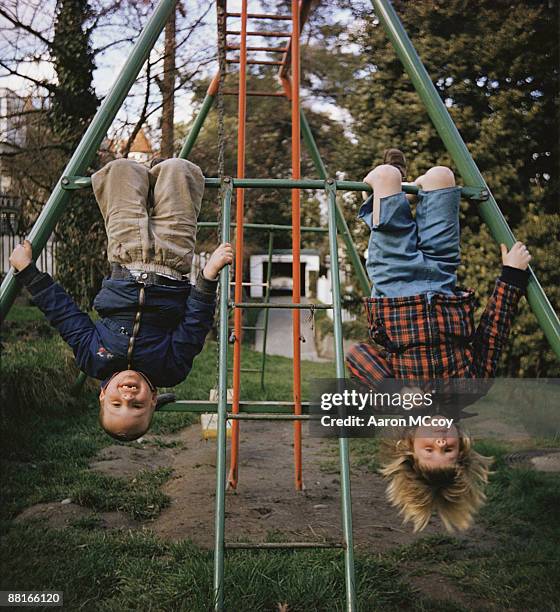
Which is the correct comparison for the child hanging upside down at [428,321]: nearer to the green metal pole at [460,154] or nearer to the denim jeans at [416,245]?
the denim jeans at [416,245]

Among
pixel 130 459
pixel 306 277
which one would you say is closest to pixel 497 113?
pixel 130 459

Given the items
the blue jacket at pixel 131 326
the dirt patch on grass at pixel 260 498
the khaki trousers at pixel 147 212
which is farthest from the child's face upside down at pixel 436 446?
the khaki trousers at pixel 147 212

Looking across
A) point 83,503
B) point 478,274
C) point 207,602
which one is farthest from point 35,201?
point 207,602

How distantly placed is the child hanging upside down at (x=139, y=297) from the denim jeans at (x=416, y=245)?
0.65 m

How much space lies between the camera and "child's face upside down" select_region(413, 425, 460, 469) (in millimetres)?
2822

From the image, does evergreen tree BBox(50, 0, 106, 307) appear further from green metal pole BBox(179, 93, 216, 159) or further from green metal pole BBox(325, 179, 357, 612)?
green metal pole BBox(325, 179, 357, 612)

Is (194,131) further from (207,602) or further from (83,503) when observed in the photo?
(207,602)

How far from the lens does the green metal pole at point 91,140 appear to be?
2982 millimetres

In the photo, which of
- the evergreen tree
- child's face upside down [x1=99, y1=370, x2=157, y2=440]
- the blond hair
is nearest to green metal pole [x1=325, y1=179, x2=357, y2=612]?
the blond hair

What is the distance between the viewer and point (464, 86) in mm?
6793

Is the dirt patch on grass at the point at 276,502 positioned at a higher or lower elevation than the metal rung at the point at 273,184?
lower

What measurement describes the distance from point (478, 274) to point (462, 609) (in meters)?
4.14

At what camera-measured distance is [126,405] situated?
2.77 meters

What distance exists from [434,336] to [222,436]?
963mm
